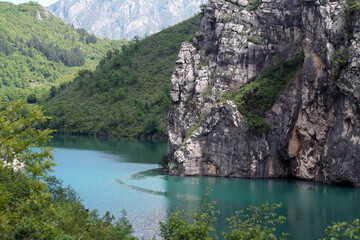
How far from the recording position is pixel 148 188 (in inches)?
2202

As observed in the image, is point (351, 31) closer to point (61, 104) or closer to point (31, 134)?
point (31, 134)

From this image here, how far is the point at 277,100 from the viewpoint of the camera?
2486 inches

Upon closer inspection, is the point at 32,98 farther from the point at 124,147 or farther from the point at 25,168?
the point at 25,168

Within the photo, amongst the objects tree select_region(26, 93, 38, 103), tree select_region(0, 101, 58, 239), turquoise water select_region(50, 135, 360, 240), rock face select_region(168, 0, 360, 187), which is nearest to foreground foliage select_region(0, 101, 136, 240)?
tree select_region(0, 101, 58, 239)

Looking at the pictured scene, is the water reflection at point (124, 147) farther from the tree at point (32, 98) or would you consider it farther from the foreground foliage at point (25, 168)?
the foreground foliage at point (25, 168)

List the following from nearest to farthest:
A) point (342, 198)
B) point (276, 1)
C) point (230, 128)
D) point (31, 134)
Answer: point (31, 134) < point (342, 198) < point (230, 128) < point (276, 1)

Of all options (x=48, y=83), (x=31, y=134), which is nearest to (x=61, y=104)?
(x=48, y=83)

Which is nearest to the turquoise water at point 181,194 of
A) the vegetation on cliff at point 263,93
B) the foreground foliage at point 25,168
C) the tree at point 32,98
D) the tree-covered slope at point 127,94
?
the vegetation on cliff at point 263,93

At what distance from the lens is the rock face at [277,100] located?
55.5 metres

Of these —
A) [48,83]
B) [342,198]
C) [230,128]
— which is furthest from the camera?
[48,83]

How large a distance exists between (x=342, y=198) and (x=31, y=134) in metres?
38.2

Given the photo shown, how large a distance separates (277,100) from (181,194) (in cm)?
1876

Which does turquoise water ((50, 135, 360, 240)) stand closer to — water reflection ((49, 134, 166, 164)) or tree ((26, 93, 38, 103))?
water reflection ((49, 134, 166, 164))

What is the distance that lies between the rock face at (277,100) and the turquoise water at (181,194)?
292 centimetres
